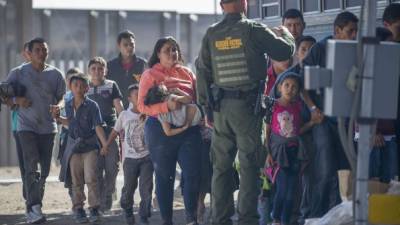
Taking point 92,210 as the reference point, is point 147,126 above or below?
above

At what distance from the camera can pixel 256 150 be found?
34.0ft

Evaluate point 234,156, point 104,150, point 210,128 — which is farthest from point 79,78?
point 234,156

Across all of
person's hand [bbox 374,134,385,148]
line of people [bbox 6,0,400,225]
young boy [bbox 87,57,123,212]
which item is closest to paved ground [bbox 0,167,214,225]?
line of people [bbox 6,0,400,225]

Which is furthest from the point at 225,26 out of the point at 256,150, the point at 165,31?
the point at 165,31

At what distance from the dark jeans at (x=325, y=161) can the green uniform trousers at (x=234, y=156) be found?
643mm

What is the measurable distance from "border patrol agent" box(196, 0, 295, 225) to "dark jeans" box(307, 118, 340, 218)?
2.15ft

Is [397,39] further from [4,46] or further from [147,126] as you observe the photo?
[4,46]

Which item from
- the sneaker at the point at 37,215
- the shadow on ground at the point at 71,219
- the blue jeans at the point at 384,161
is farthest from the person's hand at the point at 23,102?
the blue jeans at the point at 384,161

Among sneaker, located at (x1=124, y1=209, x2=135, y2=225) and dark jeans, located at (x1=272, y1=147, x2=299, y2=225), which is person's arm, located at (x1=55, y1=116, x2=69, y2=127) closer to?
sneaker, located at (x1=124, y1=209, x2=135, y2=225)

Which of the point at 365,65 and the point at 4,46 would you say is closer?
the point at 365,65

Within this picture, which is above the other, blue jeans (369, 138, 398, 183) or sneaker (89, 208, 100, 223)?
blue jeans (369, 138, 398, 183)

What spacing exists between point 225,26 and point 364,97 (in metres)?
2.86

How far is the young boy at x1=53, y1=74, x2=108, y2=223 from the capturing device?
12773 millimetres

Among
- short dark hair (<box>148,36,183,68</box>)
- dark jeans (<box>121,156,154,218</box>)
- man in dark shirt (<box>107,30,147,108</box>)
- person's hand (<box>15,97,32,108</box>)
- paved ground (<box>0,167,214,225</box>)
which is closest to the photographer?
short dark hair (<box>148,36,183,68</box>)
